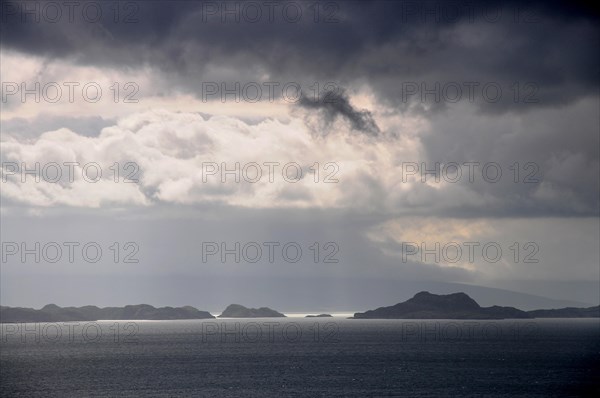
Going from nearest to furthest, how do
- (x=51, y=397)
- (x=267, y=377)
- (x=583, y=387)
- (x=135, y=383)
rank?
(x=51, y=397)
(x=583, y=387)
(x=135, y=383)
(x=267, y=377)

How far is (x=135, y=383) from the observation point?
7111 inches

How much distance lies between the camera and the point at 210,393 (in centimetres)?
16038

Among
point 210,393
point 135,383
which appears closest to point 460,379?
point 210,393

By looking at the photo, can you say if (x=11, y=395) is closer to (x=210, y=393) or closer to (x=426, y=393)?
(x=210, y=393)

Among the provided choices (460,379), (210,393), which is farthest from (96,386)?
(460,379)

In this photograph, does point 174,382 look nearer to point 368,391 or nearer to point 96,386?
point 96,386

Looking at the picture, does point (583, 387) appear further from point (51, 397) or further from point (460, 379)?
point (51, 397)

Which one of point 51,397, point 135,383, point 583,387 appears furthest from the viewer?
point 135,383

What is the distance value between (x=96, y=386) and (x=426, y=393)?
7705cm

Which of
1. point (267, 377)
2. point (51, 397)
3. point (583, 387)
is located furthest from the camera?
point (267, 377)

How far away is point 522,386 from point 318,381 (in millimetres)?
48913

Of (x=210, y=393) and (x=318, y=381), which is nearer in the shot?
(x=210, y=393)

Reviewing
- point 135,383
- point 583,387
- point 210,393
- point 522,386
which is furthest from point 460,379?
point 135,383

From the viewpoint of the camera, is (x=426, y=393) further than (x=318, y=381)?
No
